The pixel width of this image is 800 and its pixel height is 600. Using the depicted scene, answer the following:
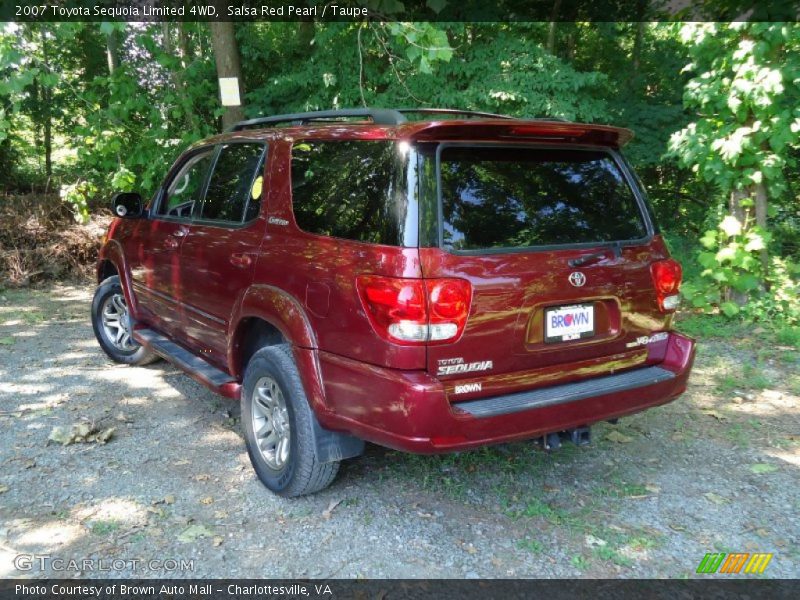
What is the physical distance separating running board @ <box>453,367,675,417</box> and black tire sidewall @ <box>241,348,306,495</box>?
0.89 m

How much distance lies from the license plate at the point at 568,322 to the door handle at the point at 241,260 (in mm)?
1621

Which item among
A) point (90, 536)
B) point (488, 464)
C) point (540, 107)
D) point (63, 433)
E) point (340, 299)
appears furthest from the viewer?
point (540, 107)

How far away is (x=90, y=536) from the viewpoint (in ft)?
10.1

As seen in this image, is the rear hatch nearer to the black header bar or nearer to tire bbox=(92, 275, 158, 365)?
the black header bar

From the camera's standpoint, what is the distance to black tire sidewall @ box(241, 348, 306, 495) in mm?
3191

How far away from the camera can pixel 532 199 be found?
306 centimetres

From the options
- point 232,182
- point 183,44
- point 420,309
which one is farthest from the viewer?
point 183,44

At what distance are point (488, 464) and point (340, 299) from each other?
156 centimetres

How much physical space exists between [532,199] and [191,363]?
2460 millimetres

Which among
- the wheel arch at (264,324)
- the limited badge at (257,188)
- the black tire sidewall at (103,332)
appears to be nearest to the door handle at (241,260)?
the wheel arch at (264,324)

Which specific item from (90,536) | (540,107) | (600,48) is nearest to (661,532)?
(90,536)

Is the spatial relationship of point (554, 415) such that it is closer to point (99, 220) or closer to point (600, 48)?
point (99, 220)

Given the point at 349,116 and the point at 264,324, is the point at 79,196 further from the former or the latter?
the point at 349,116

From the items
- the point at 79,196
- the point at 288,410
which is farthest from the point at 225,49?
the point at 288,410
